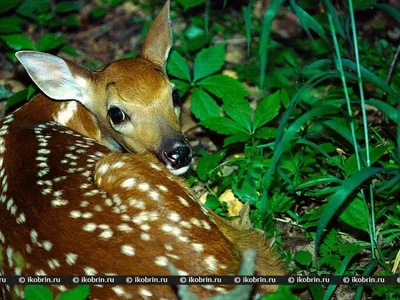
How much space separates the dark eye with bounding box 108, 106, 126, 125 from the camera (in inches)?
187

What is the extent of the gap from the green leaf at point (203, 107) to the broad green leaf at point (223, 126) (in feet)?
0.86

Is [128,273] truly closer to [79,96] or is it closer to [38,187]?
[38,187]

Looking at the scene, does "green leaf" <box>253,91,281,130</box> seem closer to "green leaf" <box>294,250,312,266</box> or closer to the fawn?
the fawn

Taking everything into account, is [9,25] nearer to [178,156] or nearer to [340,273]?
[178,156]

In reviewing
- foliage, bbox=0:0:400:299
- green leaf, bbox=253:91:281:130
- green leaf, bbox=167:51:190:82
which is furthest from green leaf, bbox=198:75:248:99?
green leaf, bbox=253:91:281:130

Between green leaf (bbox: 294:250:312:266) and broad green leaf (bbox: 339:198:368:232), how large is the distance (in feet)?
0.91

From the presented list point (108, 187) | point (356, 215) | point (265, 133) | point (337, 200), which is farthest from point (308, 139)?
point (108, 187)

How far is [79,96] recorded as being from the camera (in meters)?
5.07

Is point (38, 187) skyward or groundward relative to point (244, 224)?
skyward

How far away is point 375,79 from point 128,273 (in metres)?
1.54

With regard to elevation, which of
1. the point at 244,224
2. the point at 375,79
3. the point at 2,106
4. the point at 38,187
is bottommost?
the point at 2,106

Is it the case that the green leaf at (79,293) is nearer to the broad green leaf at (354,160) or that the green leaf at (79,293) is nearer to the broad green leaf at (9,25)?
the broad green leaf at (354,160)

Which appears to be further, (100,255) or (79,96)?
(79,96)

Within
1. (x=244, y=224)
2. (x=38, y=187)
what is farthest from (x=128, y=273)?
(x=244, y=224)
